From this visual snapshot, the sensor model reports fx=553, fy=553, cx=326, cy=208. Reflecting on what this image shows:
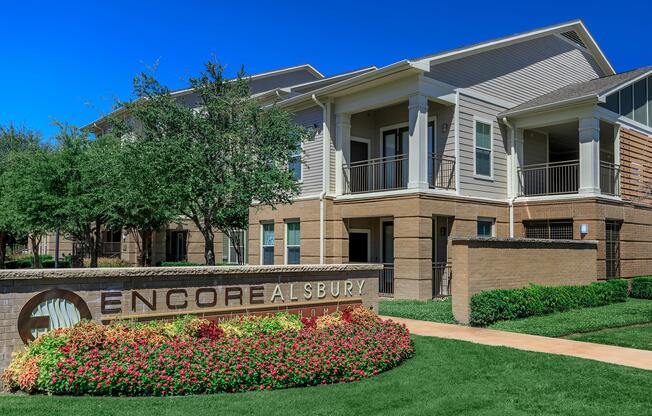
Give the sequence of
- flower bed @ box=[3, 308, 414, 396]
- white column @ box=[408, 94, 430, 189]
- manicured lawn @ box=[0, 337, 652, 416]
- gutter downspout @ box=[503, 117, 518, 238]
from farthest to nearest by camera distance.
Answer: gutter downspout @ box=[503, 117, 518, 238] < white column @ box=[408, 94, 430, 189] < flower bed @ box=[3, 308, 414, 396] < manicured lawn @ box=[0, 337, 652, 416]

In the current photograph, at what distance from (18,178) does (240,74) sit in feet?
44.6

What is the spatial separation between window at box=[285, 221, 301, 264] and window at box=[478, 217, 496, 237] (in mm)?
6347

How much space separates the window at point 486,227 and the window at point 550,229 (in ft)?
3.91

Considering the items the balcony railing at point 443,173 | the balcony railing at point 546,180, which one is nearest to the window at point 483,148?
the balcony railing at point 443,173

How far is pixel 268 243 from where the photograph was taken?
21656 mm

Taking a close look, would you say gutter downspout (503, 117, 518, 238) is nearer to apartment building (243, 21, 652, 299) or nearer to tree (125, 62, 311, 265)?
apartment building (243, 21, 652, 299)

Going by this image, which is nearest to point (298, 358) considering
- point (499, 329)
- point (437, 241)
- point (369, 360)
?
point (369, 360)

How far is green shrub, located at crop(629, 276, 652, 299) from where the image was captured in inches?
693

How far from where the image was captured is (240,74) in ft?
39.8

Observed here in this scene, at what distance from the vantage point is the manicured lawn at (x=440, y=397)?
6.02 m

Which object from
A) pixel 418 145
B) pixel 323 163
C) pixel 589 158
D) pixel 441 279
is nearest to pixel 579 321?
pixel 441 279

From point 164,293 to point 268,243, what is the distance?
13057mm

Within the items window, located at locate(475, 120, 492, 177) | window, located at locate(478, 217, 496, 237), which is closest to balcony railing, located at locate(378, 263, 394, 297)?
window, located at locate(478, 217, 496, 237)

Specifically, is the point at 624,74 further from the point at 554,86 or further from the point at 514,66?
the point at 514,66
